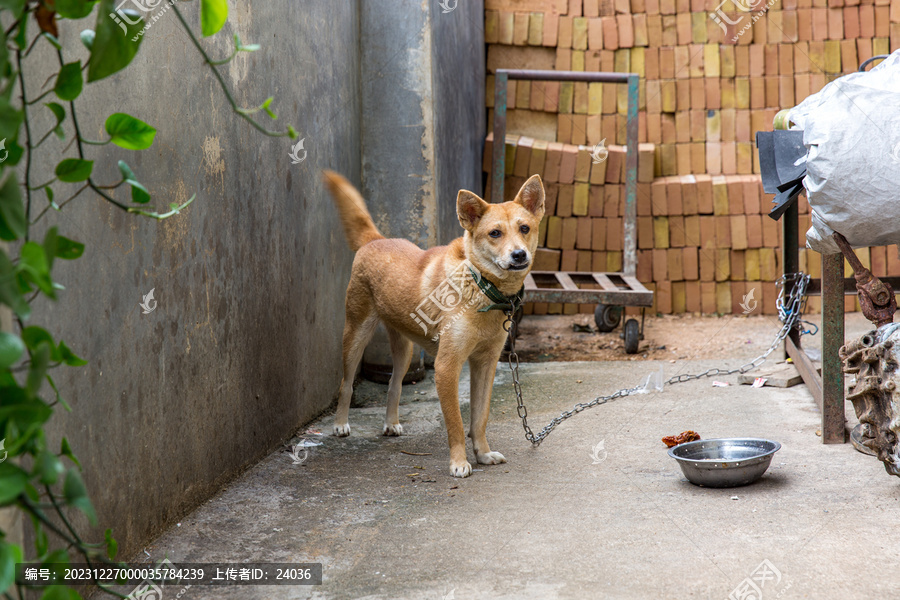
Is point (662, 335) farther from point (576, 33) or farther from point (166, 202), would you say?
point (166, 202)

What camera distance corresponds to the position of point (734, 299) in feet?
27.9

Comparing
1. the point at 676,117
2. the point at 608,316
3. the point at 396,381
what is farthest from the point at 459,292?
the point at 676,117

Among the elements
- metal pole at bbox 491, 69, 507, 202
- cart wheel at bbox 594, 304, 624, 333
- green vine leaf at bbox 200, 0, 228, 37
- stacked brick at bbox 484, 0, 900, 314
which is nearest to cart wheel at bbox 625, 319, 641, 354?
cart wheel at bbox 594, 304, 624, 333

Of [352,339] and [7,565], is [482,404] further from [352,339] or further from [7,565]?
[7,565]

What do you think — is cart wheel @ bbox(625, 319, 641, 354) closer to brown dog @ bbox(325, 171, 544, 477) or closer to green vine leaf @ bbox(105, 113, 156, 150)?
brown dog @ bbox(325, 171, 544, 477)

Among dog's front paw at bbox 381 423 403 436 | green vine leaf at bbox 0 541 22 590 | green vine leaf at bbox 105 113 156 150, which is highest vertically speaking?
green vine leaf at bbox 105 113 156 150

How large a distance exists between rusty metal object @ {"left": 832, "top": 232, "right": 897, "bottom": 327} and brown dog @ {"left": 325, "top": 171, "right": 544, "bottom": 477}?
1479mm

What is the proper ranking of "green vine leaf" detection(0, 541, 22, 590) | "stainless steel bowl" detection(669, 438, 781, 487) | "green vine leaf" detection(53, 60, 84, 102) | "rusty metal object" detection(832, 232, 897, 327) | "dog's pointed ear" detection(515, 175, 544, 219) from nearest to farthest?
"green vine leaf" detection(0, 541, 22, 590) < "green vine leaf" detection(53, 60, 84, 102) < "stainless steel bowl" detection(669, 438, 781, 487) < "rusty metal object" detection(832, 232, 897, 327) < "dog's pointed ear" detection(515, 175, 544, 219)

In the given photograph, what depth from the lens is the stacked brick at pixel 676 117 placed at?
8352mm

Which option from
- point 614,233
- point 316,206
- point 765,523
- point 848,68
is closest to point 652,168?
point 614,233

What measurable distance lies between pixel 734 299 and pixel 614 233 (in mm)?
1591

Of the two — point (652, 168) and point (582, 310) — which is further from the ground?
point (652, 168)

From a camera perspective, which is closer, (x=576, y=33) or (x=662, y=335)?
(x=662, y=335)

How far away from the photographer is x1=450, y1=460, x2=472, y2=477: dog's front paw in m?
3.61
